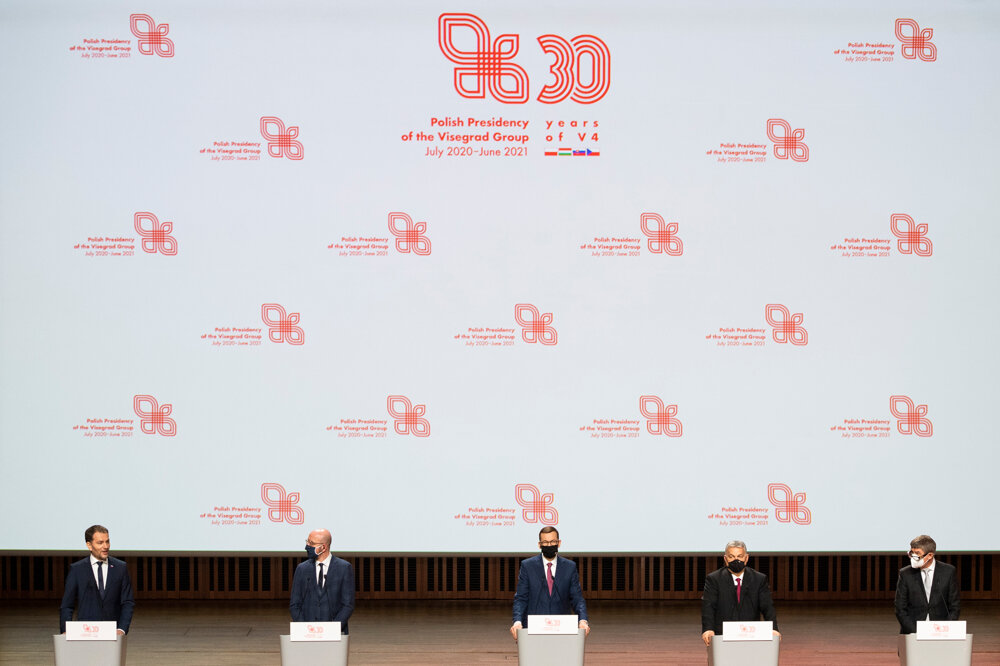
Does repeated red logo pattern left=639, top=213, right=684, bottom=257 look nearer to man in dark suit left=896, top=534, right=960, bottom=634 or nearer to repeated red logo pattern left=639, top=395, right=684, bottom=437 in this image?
repeated red logo pattern left=639, top=395, right=684, bottom=437

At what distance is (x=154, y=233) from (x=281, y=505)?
1.85 m

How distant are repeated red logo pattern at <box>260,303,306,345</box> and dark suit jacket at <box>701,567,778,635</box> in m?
2.93

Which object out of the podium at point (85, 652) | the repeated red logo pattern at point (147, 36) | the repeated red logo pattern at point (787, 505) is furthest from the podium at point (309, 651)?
the repeated red logo pattern at point (147, 36)

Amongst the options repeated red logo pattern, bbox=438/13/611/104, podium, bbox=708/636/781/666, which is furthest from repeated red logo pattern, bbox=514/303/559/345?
podium, bbox=708/636/781/666

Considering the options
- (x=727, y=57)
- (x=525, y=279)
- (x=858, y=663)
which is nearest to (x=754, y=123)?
(x=727, y=57)

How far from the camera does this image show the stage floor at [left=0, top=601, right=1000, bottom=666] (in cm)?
595

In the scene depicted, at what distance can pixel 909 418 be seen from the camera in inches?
254

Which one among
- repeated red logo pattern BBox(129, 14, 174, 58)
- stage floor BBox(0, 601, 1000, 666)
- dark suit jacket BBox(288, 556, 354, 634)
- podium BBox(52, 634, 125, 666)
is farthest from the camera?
repeated red logo pattern BBox(129, 14, 174, 58)

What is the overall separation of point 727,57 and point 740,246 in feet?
3.85

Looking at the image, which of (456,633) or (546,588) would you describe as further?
(456,633)

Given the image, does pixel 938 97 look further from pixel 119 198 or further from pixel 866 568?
pixel 119 198

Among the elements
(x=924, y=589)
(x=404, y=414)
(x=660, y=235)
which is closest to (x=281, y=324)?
(x=404, y=414)

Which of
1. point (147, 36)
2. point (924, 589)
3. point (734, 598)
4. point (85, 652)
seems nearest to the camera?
point (85, 652)

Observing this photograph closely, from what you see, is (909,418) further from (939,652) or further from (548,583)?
(548,583)
